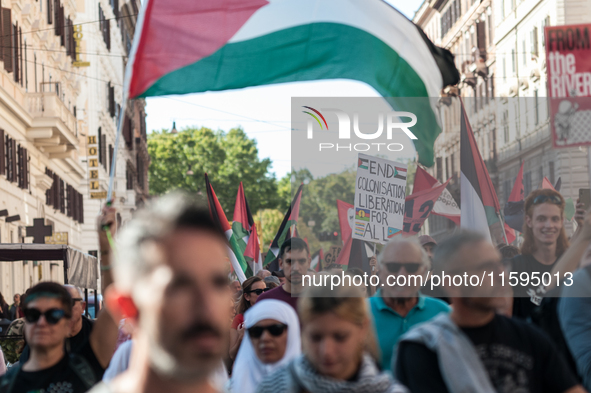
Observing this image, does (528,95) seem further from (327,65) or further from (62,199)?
(327,65)

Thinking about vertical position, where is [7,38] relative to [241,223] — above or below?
above

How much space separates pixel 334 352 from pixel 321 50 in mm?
3961

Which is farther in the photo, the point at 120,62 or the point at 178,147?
the point at 178,147

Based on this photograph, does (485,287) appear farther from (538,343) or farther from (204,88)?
(204,88)

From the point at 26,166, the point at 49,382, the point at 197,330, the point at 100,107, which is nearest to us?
the point at 197,330

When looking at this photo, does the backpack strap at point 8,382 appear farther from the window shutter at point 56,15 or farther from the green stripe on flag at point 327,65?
the window shutter at point 56,15

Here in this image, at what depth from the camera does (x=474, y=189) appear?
8.49 metres

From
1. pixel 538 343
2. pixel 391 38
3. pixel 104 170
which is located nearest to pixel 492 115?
pixel 104 170

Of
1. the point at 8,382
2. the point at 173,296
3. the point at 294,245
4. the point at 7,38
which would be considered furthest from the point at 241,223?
the point at 173,296

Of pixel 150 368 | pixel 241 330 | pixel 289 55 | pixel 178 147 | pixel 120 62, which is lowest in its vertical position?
pixel 241 330

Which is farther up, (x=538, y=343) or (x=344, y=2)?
(x=344, y=2)

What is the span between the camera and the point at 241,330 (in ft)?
23.7

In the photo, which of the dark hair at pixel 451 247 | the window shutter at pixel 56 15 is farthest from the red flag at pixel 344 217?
the window shutter at pixel 56 15

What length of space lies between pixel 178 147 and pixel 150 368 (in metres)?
67.5
